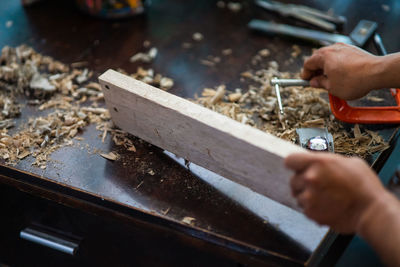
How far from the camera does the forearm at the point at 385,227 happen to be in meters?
0.55

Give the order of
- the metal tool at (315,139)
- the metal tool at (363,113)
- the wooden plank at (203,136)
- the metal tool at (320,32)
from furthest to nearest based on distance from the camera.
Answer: the metal tool at (320,32) < the metal tool at (363,113) < the metal tool at (315,139) < the wooden plank at (203,136)

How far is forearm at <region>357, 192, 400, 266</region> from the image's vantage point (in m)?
0.55

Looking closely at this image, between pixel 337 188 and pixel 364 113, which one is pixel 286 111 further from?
pixel 337 188

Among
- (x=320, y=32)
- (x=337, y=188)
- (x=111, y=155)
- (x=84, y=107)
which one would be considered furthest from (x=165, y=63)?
(x=337, y=188)

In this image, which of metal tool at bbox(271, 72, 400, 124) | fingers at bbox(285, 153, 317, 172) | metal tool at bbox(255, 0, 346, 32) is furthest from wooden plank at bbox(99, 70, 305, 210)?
metal tool at bbox(255, 0, 346, 32)

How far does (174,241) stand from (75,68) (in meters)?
0.69

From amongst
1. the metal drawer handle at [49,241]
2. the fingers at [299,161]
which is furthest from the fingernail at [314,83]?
the metal drawer handle at [49,241]

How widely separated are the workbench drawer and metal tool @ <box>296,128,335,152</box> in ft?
1.07

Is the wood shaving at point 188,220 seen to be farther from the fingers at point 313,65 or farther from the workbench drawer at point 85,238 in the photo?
the fingers at point 313,65

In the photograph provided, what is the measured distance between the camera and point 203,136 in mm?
792

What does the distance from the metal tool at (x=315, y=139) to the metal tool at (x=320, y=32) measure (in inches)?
19.2

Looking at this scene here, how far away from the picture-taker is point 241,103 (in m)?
1.09

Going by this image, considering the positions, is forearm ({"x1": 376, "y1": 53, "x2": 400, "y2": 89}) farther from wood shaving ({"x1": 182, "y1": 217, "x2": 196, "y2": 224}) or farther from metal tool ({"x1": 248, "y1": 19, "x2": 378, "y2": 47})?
wood shaving ({"x1": 182, "y1": 217, "x2": 196, "y2": 224})

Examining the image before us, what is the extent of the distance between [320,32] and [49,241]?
1127 mm
